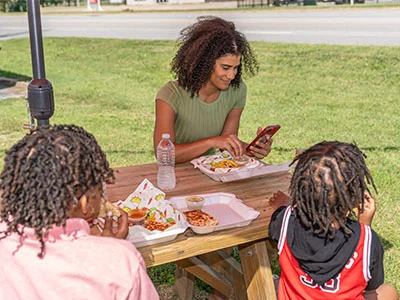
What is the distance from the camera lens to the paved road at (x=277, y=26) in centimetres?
1430

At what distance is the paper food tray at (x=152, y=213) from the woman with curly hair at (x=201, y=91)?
64 cm

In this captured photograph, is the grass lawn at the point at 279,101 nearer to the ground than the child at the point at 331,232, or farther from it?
nearer to the ground

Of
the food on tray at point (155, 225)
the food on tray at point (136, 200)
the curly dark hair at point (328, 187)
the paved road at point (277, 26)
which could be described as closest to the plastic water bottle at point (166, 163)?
the food on tray at point (136, 200)

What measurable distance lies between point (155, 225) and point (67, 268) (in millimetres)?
712

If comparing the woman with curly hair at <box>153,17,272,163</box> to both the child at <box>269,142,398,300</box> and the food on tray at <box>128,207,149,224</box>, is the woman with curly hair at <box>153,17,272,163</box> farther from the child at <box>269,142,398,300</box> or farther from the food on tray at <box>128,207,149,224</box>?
the child at <box>269,142,398,300</box>

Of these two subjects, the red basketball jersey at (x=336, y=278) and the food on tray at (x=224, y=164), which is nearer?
the red basketball jersey at (x=336, y=278)

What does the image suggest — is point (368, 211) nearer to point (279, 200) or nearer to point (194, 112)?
point (279, 200)

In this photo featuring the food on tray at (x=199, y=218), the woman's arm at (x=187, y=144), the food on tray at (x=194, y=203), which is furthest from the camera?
the woman's arm at (x=187, y=144)

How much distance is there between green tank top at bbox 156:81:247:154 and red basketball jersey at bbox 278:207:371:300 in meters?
1.37

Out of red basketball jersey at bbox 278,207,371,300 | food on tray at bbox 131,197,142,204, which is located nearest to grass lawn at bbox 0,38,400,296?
food on tray at bbox 131,197,142,204

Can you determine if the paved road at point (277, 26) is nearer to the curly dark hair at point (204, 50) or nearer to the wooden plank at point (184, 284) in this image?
the curly dark hair at point (204, 50)

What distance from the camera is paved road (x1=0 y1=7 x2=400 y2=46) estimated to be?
14.3 metres

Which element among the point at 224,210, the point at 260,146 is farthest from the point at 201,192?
the point at 260,146

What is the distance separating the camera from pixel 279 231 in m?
2.16
